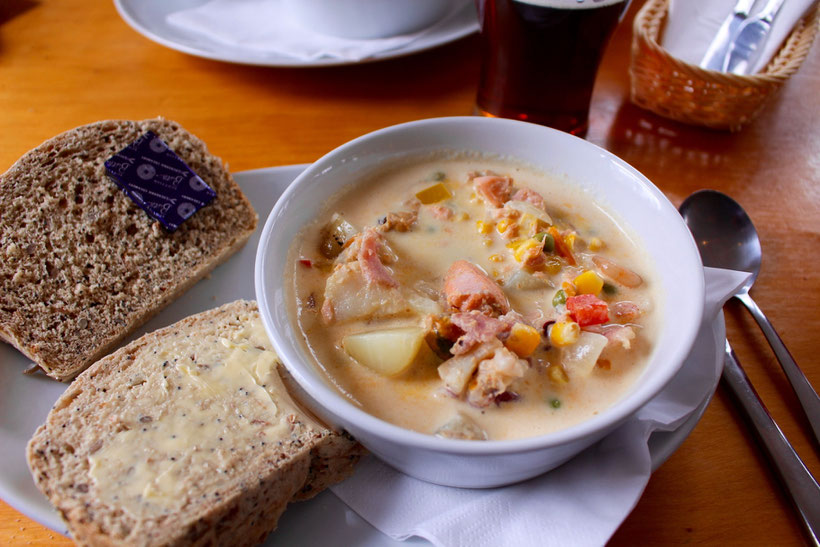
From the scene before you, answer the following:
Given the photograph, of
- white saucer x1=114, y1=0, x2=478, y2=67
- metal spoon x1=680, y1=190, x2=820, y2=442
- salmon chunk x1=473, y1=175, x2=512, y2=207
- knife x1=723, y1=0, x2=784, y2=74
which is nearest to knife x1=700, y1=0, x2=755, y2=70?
knife x1=723, y1=0, x2=784, y2=74

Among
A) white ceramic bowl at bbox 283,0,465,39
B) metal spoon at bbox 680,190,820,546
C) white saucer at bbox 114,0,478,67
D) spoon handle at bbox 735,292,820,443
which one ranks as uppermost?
white ceramic bowl at bbox 283,0,465,39

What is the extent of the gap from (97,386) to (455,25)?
104 inches

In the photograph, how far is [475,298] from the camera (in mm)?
1815

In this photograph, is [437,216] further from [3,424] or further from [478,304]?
[3,424]

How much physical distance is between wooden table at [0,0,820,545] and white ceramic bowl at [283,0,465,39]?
0.24 m

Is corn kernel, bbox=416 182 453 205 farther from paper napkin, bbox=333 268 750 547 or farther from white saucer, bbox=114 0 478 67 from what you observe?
white saucer, bbox=114 0 478 67

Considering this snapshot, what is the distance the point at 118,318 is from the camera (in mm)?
2256

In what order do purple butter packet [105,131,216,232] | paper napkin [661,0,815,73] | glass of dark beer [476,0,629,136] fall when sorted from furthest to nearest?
paper napkin [661,0,815,73]
glass of dark beer [476,0,629,136]
purple butter packet [105,131,216,232]

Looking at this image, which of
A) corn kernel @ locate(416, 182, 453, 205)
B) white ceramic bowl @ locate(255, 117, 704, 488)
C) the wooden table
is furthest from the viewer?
corn kernel @ locate(416, 182, 453, 205)

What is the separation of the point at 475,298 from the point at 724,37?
7.30 feet

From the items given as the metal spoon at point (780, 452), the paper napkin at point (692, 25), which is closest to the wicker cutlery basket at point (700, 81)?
the paper napkin at point (692, 25)

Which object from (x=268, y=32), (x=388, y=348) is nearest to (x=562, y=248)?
(x=388, y=348)

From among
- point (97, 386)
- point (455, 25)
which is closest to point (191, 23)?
point (455, 25)

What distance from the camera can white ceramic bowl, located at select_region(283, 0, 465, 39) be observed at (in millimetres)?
3207
